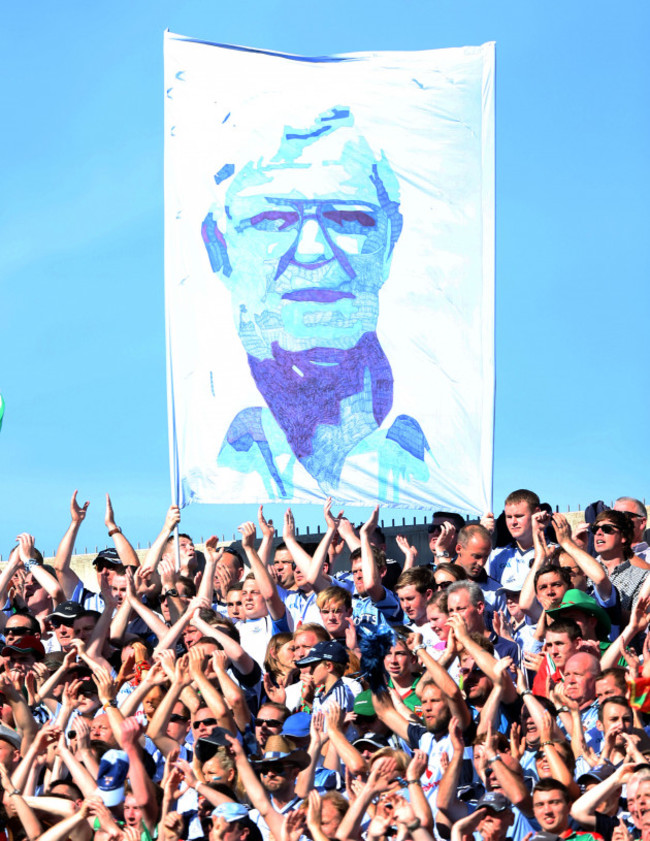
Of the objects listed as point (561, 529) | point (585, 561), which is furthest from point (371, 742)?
point (561, 529)

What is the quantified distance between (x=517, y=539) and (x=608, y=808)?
3429 millimetres

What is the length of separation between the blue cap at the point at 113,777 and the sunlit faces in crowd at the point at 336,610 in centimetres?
173

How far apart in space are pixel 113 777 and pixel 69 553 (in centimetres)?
352

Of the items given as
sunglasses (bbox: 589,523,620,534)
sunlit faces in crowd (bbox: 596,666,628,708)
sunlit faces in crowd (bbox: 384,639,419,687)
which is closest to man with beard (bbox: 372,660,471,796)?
sunlit faces in crowd (bbox: 596,666,628,708)

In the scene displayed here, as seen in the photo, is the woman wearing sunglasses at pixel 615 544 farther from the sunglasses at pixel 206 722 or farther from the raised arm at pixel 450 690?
the sunglasses at pixel 206 722

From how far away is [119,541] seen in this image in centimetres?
1115

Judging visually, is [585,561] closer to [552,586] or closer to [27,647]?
[552,586]

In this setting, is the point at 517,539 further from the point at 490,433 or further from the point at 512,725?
the point at 512,725

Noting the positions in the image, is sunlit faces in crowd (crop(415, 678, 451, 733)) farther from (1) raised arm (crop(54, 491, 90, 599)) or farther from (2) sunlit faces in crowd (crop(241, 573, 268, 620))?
(1) raised arm (crop(54, 491, 90, 599))

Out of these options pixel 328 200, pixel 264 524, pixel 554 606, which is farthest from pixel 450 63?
pixel 554 606

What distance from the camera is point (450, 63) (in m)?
12.0

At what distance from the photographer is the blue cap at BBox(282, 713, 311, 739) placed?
25.4 feet

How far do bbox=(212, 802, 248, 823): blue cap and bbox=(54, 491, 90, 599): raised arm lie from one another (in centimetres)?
405

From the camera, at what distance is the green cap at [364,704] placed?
7.95 m
